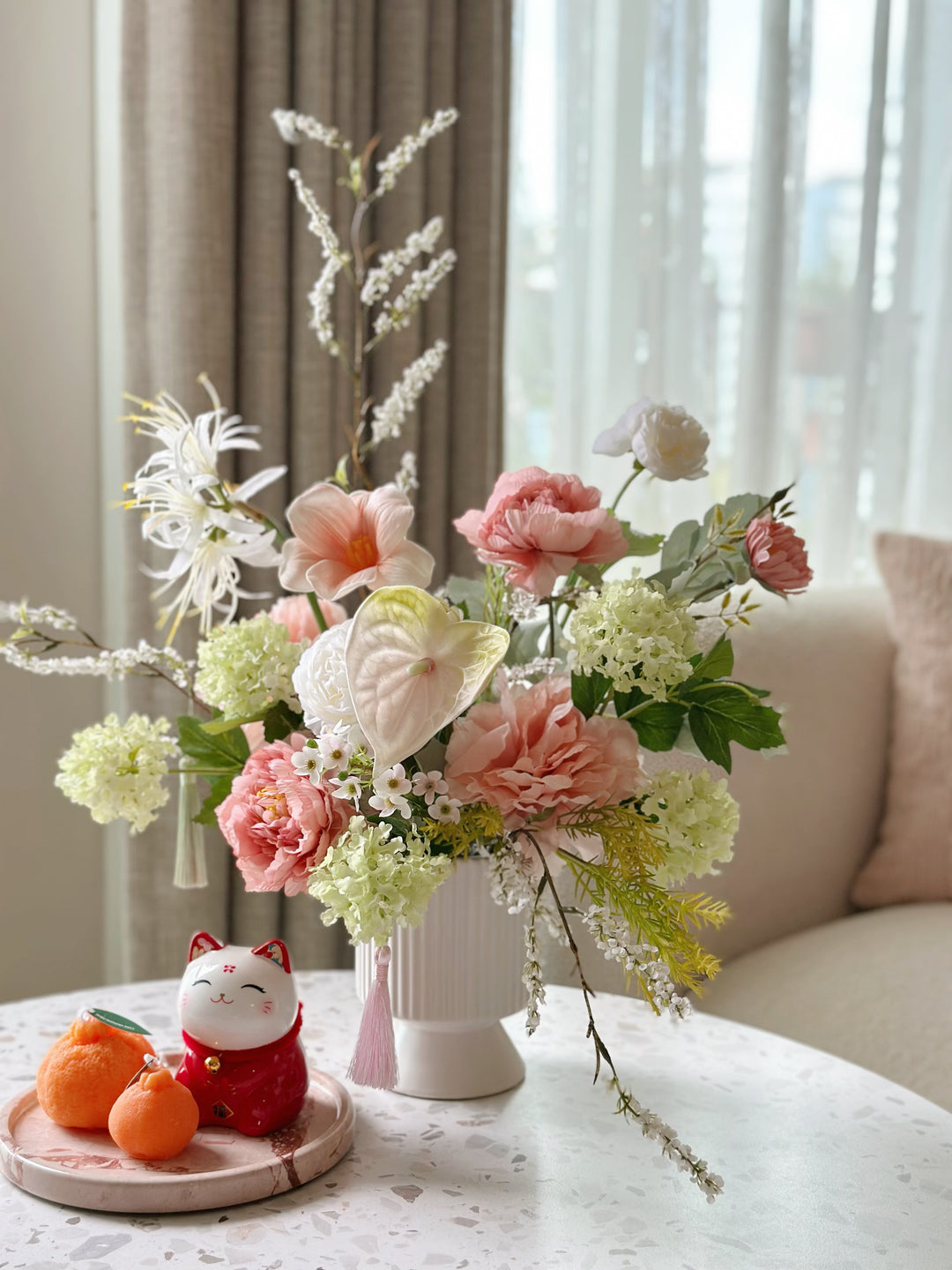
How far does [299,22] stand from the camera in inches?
58.9

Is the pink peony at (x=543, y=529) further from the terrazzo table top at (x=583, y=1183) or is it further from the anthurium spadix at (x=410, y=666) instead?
the terrazzo table top at (x=583, y=1183)

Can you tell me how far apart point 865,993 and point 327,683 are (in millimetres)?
881

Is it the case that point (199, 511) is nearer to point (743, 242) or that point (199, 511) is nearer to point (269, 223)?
point (269, 223)

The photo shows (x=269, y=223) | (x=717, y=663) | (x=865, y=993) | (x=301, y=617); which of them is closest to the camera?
(x=717, y=663)

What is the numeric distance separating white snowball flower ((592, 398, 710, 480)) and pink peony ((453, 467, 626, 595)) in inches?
2.0

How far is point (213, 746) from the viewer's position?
0.89m

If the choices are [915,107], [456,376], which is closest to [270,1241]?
[456,376]

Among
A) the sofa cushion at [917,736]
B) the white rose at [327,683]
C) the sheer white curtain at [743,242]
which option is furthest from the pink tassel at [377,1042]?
the sheer white curtain at [743,242]

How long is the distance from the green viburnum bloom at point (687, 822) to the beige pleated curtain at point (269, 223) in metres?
0.83

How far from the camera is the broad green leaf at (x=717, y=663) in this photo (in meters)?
0.82

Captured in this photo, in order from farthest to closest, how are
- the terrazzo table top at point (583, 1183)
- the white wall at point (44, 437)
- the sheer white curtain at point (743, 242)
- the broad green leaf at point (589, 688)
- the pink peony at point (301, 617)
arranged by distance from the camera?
A: the sheer white curtain at point (743, 242)
the white wall at point (44, 437)
the pink peony at point (301, 617)
the broad green leaf at point (589, 688)
the terrazzo table top at point (583, 1183)

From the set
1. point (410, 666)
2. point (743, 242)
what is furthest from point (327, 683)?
point (743, 242)

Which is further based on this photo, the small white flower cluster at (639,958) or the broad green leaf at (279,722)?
the broad green leaf at (279,722)

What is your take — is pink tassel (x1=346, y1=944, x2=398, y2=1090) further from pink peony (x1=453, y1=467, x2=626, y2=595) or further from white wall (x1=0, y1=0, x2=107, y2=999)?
white wall (x1=0, y1=0, x2=107, y2=999)
